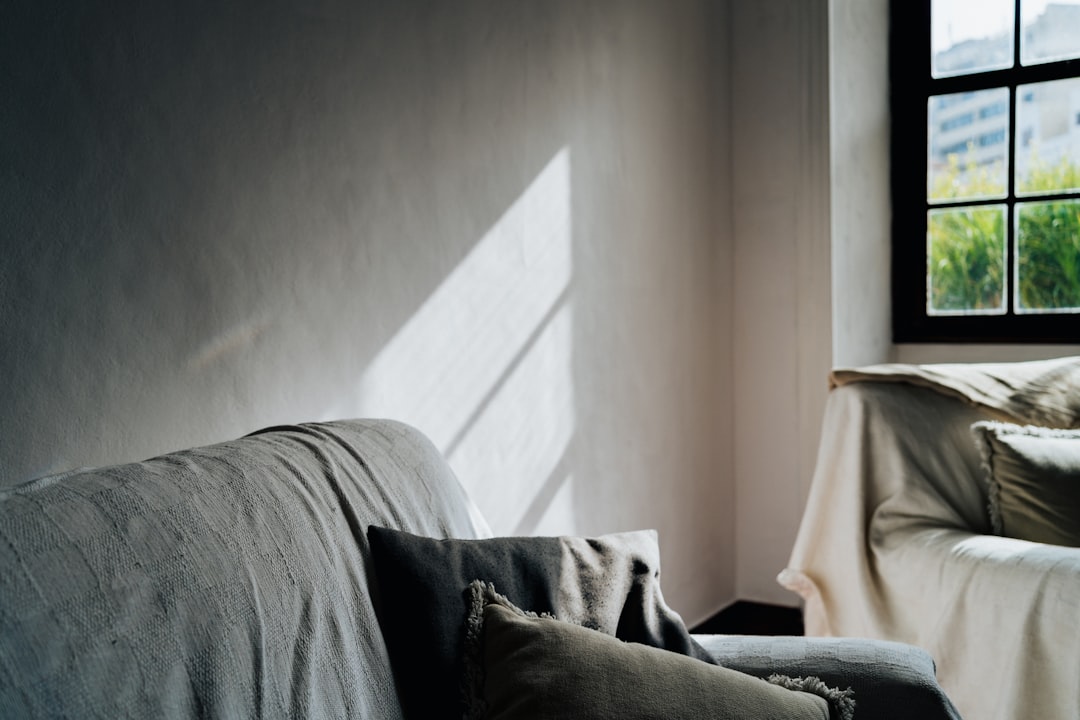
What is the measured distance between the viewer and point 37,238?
1.18m

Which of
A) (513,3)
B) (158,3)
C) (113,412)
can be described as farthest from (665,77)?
(113,412)

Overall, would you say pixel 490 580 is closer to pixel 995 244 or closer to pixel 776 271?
pixel 776 271

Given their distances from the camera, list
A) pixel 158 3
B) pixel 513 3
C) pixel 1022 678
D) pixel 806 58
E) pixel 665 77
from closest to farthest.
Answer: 1. pixel 158 3
2. pixel 1022 678
3. pixel 513 3
4. pixel 665 77
5. pixel 806 58

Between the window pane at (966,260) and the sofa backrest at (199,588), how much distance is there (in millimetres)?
2392

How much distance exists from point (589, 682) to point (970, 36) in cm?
274

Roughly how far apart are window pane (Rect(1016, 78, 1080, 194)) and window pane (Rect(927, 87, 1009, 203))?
48 millimetres

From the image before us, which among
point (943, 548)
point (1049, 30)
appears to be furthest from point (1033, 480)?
point (1049, 30)

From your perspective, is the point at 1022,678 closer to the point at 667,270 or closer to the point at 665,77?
the point at 667,270

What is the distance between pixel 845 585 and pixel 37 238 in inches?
68.5

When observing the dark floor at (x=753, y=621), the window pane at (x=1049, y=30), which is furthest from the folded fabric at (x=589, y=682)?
the window pane at (x=1049, y=30)

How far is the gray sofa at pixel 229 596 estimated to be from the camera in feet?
2.54

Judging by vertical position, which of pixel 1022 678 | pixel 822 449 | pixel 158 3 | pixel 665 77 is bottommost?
pixel 1022 678

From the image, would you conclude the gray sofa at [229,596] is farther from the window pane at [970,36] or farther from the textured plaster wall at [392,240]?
the window pane at [970,36]

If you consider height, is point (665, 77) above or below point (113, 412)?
→ above
